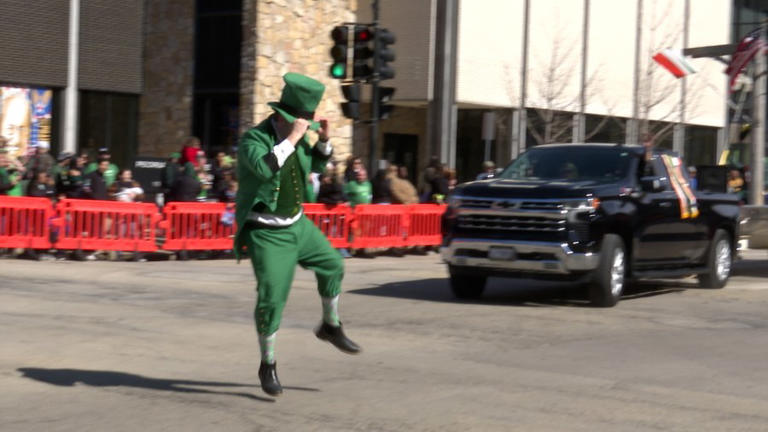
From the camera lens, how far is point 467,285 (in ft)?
45.0

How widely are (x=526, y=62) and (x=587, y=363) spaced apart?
973 inches

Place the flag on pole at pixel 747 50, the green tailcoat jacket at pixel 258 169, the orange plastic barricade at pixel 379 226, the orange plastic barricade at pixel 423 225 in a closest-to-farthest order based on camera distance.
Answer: the green tailcoat jacket at pixel 258 169 → the orange plastic barricade at pixel 379 226 → the orange plastic barricade at pixel 423 225 → the flag on pole at pixel 747 50

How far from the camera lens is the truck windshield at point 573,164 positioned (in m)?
13.7

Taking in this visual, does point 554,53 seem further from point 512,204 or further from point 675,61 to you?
point 512,204

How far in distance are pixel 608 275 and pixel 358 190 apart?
876cm

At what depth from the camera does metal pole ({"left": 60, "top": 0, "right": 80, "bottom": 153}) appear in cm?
2747

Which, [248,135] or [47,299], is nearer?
[248,135]

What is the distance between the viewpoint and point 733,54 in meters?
23.6

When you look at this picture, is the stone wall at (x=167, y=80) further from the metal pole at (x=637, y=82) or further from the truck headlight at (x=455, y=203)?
the truck headlight at (x=455, y=203)

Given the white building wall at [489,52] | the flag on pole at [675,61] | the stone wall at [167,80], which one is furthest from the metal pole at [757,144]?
the stone wall at [167,80]

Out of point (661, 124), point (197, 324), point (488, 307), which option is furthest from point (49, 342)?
point (661, 124)

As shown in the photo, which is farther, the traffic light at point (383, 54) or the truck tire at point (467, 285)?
the traffic light at point (383, 54)

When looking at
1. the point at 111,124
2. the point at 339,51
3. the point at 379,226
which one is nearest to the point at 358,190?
the point at 379,226

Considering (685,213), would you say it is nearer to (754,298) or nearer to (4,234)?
(754,298)
